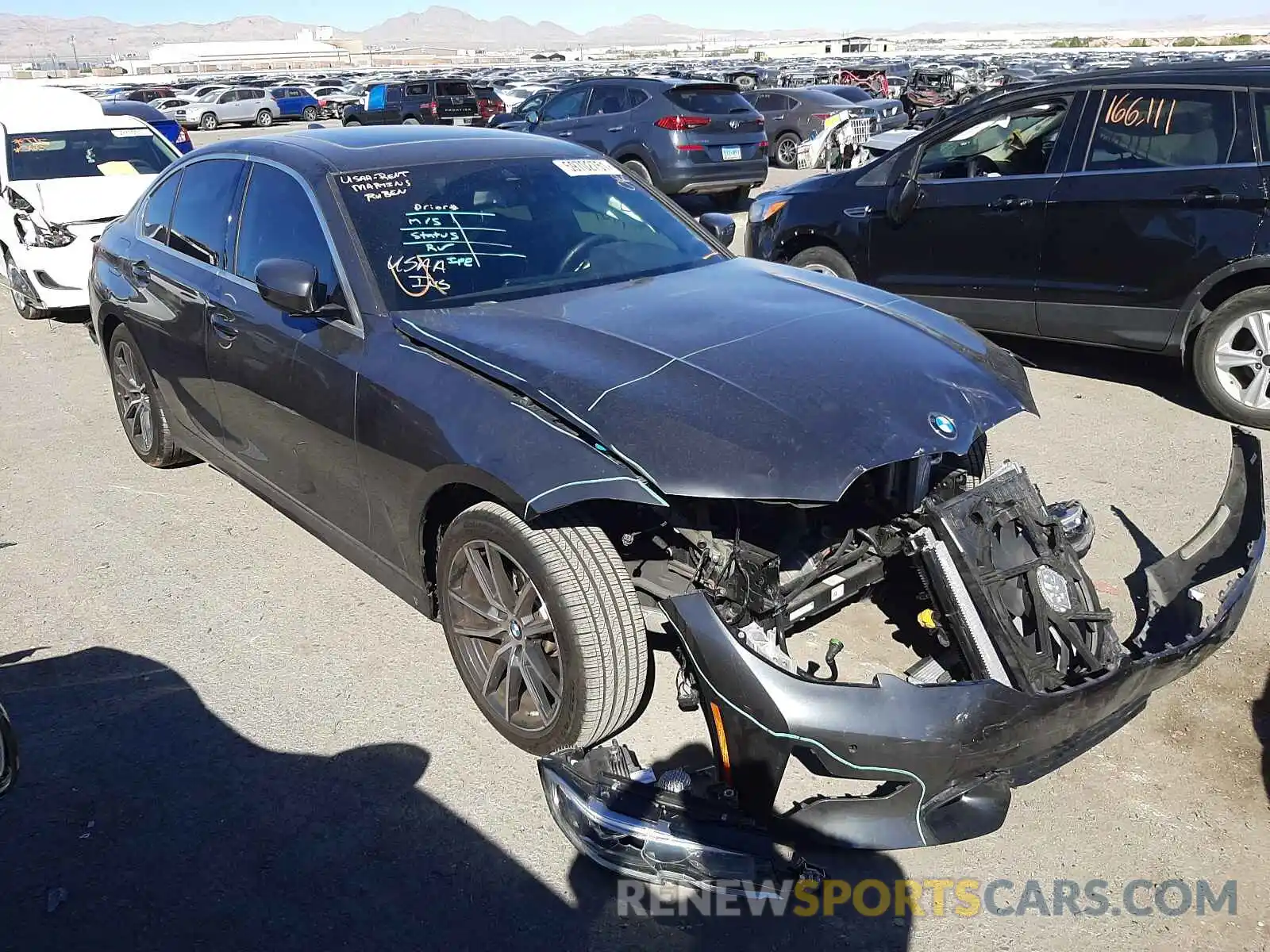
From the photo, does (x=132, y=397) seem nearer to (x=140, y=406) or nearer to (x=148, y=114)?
(x=140, y=406)

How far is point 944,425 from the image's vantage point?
115 inches

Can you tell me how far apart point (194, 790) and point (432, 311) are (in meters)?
1.67

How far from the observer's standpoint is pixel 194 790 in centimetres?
315

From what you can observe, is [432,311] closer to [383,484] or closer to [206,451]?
[383,484]

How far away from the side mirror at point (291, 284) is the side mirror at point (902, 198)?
14.4 ft

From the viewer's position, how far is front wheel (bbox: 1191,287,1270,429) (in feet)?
18.0

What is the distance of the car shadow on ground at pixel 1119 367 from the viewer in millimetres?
6281

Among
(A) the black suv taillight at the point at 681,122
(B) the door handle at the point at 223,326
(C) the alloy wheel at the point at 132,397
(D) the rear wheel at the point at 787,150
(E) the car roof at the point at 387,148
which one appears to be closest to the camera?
(E) the car roof at the point at 387,148

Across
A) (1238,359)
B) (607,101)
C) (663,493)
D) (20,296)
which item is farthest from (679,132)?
(663,493)

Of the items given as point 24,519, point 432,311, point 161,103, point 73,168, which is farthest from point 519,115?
point 161,103

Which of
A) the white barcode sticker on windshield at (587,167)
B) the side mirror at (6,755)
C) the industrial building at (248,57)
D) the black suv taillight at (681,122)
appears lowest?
the industrial building at (248,57)

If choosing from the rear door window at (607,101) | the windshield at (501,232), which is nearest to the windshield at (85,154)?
the rear door window at (607,101)

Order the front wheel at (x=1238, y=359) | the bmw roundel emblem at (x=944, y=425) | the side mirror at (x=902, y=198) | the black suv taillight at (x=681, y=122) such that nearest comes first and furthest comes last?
the bmw roundel emblem at (x=944, y=425)
the front wheel at (x=1238, y=359)
the side mirror at (x=902, y=198)
the black suv taillight at (x=681, y=122)

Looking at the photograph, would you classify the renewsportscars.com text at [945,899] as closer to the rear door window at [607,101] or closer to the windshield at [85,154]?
the windshield at [85,154]
